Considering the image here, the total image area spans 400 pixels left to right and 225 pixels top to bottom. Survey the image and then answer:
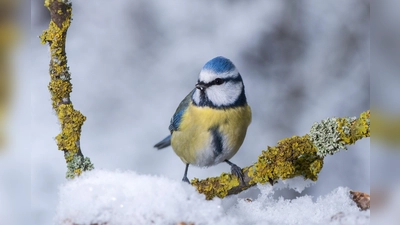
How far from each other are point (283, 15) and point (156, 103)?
1.48ft

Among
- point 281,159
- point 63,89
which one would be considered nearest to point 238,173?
point 281,159

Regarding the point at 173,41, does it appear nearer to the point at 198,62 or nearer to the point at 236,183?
the point at 198,62

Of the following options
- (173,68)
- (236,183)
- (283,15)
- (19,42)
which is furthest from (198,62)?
(19,42)

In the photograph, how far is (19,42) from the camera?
63 centimetres

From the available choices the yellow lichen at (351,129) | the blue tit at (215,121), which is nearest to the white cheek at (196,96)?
the blue tit at (215,121)

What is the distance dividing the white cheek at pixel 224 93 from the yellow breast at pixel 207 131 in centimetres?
2

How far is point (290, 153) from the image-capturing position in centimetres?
78

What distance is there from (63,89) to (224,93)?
0.28 metres

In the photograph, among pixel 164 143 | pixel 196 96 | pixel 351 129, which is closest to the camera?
pixel 351 129

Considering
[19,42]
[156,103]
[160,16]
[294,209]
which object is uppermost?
[160,16]

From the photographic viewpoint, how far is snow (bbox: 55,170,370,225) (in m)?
0.69

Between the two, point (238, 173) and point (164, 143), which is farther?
point (164, 143)

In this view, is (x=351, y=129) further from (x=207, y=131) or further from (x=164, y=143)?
(x=164, y=143)

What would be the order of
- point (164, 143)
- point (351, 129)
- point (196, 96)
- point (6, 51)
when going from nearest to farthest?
point (6, 51) → point (351, 129) → point (196, 96) → point (164, 143)
